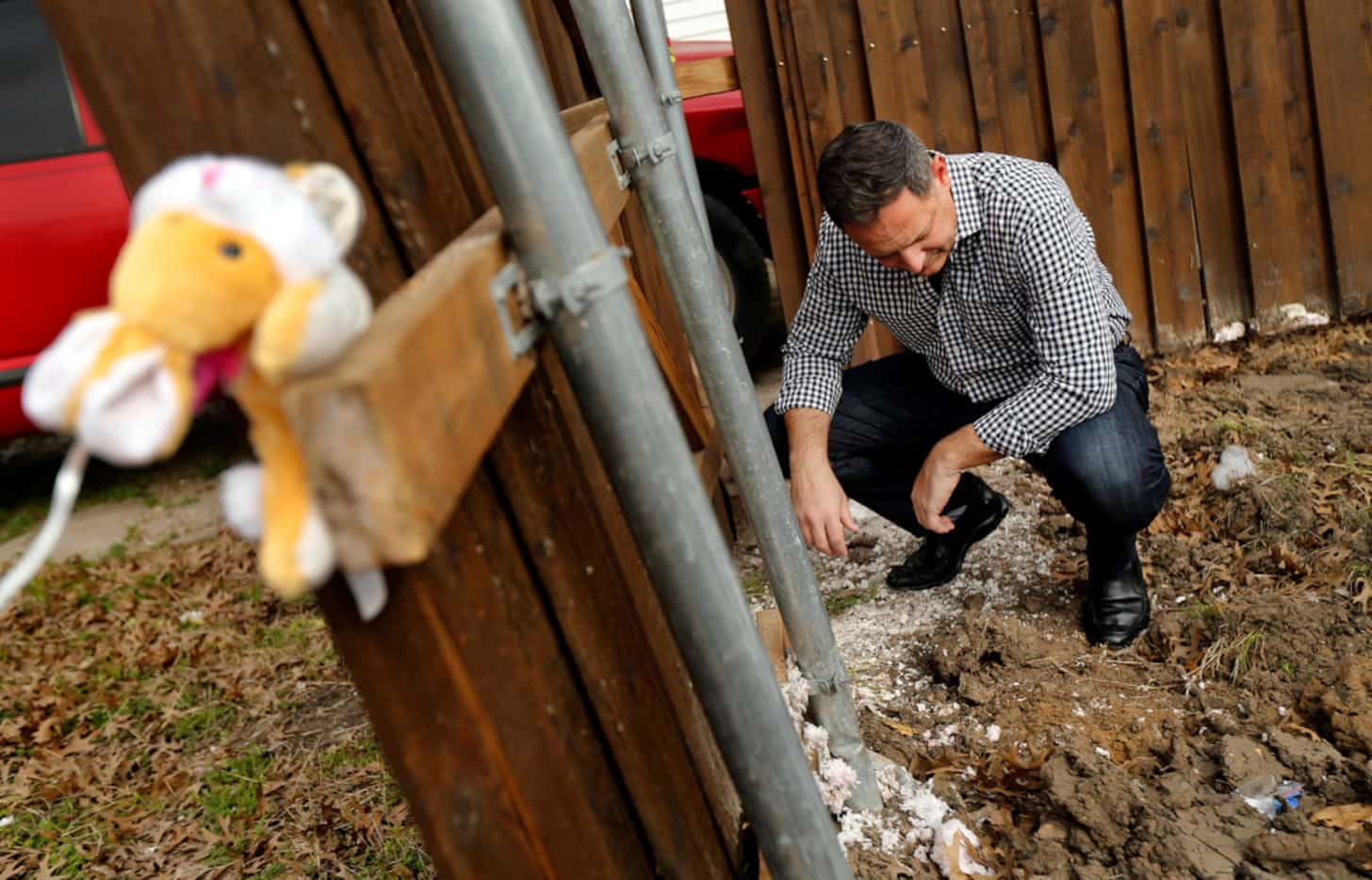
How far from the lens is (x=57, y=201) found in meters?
4.71

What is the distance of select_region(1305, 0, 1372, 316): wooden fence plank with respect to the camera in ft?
14.0

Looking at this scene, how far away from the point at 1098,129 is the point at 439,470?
13.9 ft

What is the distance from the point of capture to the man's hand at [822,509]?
275cm

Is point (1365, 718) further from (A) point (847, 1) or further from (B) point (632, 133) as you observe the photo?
(A) point (847, 1)

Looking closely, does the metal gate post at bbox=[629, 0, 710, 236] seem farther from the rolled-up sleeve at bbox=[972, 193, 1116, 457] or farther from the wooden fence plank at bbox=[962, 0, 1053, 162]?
the wooden fence plank at bbox=[962, 0, 1053, 162]

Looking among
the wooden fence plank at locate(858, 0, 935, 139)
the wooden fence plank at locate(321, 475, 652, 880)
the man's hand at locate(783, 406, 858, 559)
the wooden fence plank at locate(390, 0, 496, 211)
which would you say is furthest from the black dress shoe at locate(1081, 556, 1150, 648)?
the wooden fence plank at locate(858, 0, 935, 139)

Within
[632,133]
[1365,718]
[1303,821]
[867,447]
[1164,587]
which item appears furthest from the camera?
[867,447]

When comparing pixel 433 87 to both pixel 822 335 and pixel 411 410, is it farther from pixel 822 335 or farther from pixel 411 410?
pixel 822 335

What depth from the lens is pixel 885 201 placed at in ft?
8.34

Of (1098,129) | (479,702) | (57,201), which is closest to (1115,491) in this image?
(479,702)

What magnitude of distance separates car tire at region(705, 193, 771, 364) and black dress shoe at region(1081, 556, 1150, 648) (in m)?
2.34

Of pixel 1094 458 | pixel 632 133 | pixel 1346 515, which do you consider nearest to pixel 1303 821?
pixel 1094 458

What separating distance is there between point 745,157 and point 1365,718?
345cm

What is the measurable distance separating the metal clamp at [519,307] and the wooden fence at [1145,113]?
3.52 metres
